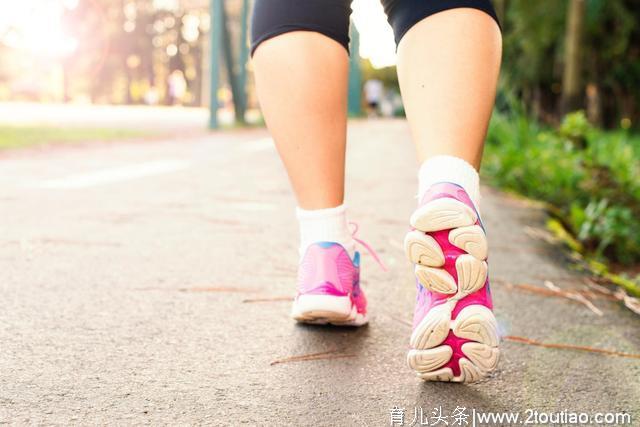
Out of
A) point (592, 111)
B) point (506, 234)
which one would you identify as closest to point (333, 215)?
point (506, 234)

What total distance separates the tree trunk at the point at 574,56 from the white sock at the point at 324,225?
5250 mm

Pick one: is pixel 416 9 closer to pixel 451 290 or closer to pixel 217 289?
pixel 451 290

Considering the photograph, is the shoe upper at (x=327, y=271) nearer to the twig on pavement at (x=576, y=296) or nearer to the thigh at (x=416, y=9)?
the thigh at (x=416, y=9)

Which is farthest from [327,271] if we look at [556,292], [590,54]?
[590,54]

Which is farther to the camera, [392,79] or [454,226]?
[392,79]

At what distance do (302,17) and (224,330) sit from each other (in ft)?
1.82

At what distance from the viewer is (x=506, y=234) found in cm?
282

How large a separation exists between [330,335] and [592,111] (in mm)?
9834

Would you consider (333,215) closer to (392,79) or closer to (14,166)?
(14,166)

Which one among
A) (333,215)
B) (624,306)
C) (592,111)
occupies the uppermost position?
(333,215)

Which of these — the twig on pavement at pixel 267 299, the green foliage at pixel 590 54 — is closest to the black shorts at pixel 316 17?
the twig on pavement at pixel 267 299

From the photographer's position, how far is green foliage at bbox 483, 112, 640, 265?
8.73 ft

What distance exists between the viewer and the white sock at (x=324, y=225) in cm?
145

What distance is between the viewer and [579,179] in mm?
3545
